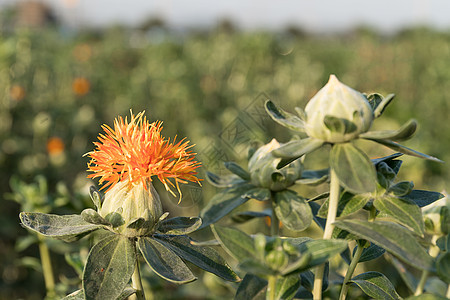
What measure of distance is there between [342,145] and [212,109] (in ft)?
13.1

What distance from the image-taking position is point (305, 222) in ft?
2.00

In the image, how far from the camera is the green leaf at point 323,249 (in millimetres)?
421

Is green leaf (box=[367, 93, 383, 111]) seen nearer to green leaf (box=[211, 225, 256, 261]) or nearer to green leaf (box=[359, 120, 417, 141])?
green leaf (box=[359, 120, 417, 141])

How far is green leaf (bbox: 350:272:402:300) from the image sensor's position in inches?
21.5

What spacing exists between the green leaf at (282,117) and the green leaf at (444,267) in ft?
0.64

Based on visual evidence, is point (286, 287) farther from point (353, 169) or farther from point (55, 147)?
point (55, 147)

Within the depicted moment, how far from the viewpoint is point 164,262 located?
20.1 inches

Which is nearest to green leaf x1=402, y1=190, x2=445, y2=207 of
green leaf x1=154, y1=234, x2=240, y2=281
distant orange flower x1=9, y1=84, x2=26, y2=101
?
green leaf x1=154, y1=234, x2=240, y2=281

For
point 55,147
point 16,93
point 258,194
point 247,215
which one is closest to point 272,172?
point 258,194

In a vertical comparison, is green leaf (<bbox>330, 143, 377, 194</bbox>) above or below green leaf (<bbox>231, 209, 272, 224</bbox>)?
above

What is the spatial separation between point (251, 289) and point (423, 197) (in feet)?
0.78

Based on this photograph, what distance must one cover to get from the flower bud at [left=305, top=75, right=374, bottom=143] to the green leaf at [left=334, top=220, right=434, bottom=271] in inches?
3.7

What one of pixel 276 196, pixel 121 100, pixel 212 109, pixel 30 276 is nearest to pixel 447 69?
pixel 212 109

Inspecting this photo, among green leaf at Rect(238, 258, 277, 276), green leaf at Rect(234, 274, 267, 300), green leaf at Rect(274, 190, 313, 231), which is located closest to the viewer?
green leaf at Rect(238, 258, 277, 276)
